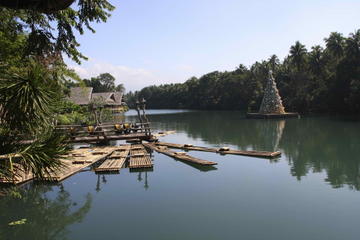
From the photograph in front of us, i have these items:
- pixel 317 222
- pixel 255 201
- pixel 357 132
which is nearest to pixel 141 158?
pixel 255 201

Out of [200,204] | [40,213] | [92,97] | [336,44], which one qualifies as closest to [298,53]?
[336,44]

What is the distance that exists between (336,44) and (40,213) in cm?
5257

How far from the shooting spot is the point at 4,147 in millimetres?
4551

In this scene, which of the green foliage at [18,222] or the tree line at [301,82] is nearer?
the green foliage at [18,222]

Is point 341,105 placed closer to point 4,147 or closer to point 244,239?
point 244,239

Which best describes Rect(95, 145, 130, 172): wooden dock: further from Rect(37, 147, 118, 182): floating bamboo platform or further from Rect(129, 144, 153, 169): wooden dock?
Rect(37, 147, 118, 182): floating bamboo platform

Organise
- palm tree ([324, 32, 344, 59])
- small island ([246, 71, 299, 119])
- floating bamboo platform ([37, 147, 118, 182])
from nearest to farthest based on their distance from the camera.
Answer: floating bamboo platform ([37, 147, 118, 182])
small island ([246, 71, 299, 119])
palm tree ([324, 32, 344, 59])

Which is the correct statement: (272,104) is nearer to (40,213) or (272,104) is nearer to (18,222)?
(40,213)

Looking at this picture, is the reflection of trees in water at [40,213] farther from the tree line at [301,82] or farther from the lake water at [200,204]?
the tree line at [301,82]

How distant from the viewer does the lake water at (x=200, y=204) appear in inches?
307

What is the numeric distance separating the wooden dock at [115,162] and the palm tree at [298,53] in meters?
47.6

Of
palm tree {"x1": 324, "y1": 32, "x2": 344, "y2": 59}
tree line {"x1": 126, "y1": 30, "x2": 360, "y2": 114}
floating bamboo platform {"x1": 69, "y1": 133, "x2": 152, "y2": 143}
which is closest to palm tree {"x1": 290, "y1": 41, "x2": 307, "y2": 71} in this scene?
tree line {"x1": 126, "y1": 30, "x2": 360, "y2": 114}

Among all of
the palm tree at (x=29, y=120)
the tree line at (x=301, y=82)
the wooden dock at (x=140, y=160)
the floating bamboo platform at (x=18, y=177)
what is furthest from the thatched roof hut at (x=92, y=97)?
the palm tree at (x=29, y=120)

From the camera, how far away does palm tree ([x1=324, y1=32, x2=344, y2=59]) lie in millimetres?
50812
